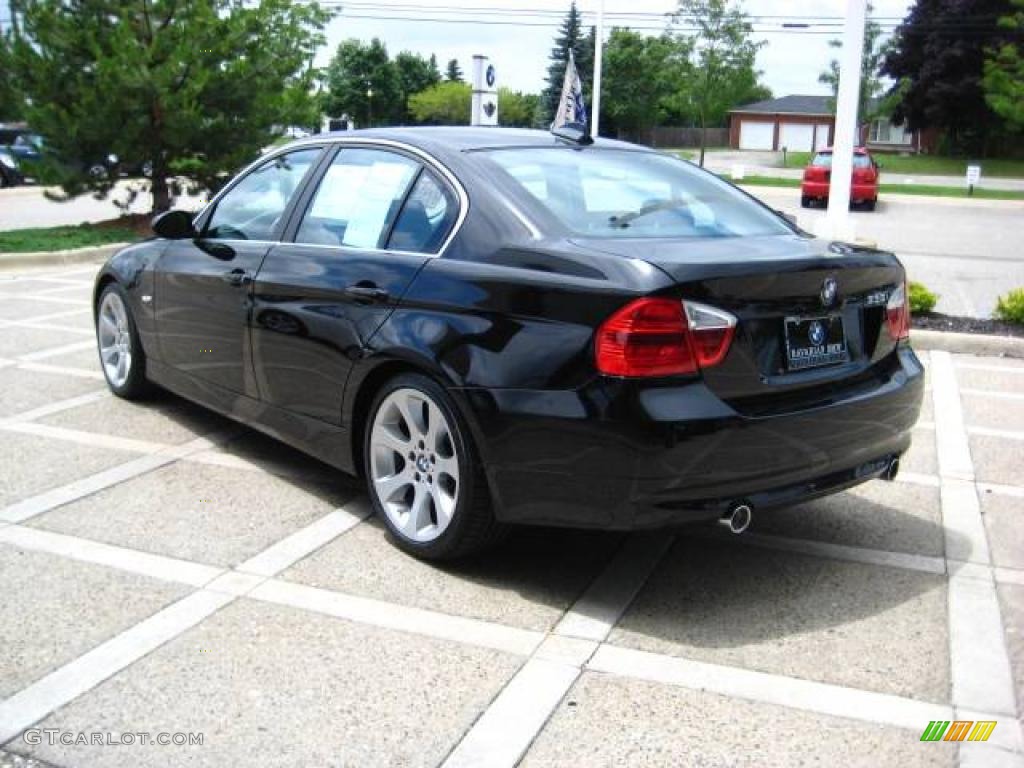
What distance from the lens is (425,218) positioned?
4336 mm

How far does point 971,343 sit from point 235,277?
6.24m

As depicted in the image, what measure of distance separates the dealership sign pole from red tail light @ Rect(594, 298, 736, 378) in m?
7.50

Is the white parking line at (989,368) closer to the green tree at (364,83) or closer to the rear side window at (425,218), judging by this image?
the rear side window at (425,218)

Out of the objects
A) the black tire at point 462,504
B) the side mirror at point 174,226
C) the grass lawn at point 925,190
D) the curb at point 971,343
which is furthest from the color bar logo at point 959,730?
the grass lawn at point 925,190

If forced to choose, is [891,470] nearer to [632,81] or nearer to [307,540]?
[307,540]

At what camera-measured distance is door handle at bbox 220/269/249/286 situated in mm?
5074

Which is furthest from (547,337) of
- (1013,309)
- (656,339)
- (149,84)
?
(149,84)

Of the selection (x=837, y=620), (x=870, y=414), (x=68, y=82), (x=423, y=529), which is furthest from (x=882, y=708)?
(x=68, y=82)

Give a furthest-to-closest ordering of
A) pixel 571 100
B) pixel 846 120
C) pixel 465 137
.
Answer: pixel 571 100 < pixel 846 120 < pixel 465 137

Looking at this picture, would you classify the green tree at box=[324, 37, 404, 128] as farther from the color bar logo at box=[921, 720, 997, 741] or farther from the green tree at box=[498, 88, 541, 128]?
the color bar logo at box=[921, 720, 997, 741]

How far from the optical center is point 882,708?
127 inches

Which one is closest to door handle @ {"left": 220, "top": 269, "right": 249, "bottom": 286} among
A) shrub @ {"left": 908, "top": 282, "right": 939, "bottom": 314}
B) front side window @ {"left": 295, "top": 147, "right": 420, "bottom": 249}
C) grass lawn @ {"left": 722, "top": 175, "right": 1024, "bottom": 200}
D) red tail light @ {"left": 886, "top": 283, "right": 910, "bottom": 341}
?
front side window @ {"left": 295, "top": 147, "right": 420, "bottom": 249}

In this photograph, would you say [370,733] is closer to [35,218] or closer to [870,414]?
[870,414]

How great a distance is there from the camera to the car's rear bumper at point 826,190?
27391 millimetres
